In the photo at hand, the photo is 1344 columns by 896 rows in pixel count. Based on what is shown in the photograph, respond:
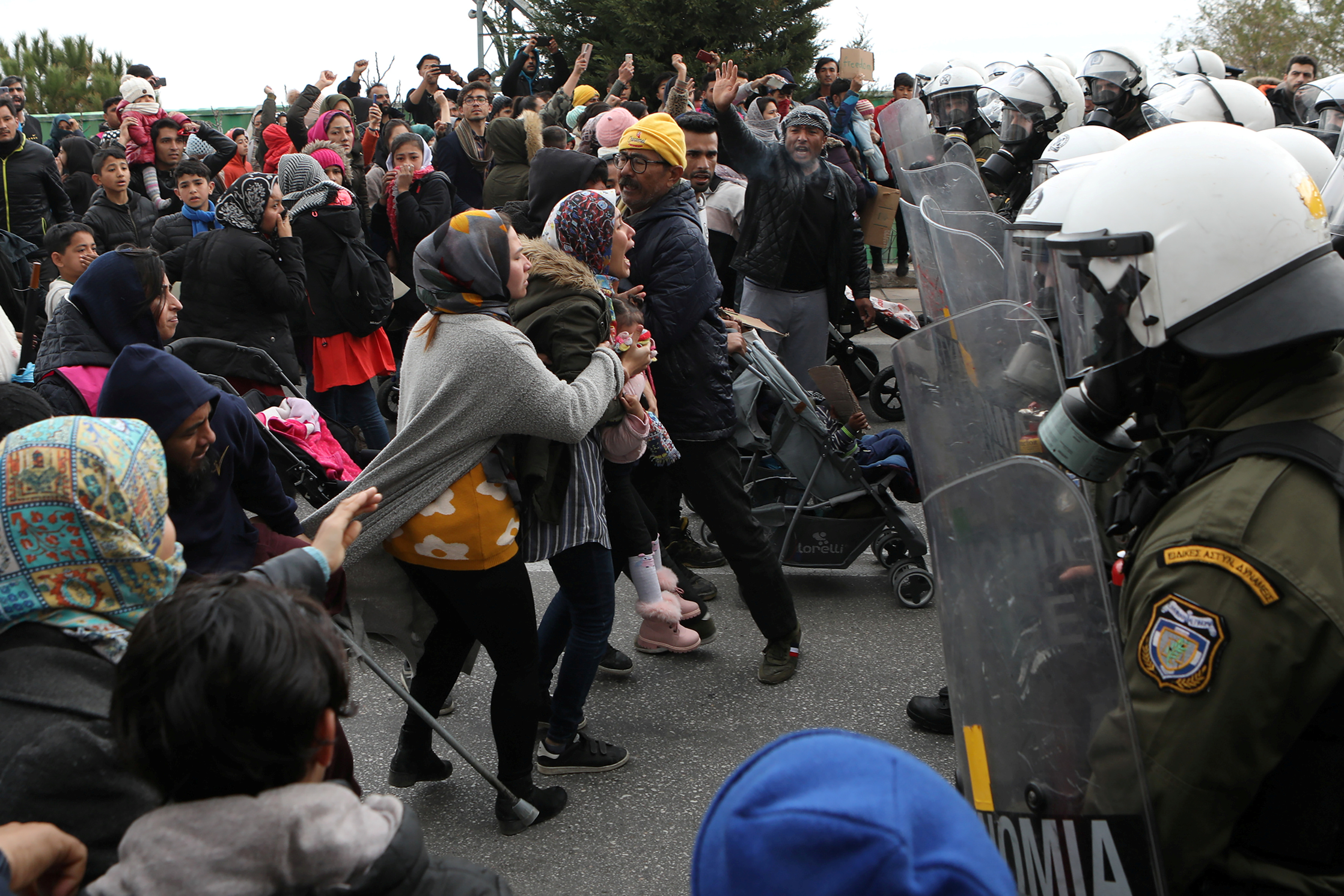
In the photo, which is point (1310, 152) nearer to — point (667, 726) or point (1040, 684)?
point (1040, 684)

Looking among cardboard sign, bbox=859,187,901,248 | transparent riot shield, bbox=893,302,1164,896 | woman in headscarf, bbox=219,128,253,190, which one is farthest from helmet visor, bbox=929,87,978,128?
woman in headscarf, bbox=219,128,253,190

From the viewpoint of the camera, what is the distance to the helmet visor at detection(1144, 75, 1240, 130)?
4957 mm

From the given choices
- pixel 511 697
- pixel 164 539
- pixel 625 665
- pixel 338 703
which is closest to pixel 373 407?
pixel 625 665

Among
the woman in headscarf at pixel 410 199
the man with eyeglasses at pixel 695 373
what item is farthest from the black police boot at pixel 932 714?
the woman in headscarf at pixel 410 199

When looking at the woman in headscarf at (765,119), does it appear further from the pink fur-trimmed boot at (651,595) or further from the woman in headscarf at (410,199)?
the pink fur-trimmed boot at (651,595)

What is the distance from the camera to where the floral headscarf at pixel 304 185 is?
5.94 m

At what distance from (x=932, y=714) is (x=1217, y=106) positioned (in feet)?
11.2

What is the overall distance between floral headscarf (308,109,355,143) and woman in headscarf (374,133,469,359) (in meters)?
1.53

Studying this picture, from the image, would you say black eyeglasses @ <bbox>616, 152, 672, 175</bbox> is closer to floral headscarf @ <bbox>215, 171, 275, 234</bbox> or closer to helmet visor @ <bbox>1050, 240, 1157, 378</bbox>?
helmet visor @ <bbox>1050, 240, 1157, 378</bbox>

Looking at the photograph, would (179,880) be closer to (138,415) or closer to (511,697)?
(138,415)

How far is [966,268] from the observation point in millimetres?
3617

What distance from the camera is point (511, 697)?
9.52ft

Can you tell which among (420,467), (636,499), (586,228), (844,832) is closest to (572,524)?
(420,467)

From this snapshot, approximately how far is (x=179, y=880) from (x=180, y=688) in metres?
0.23
